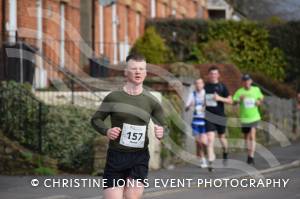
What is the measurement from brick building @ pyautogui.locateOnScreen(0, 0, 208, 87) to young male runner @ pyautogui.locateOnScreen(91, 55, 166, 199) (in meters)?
9.50

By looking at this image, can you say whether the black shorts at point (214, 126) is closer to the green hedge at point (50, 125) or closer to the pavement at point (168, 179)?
Answer: the pavement at point (168, 179)

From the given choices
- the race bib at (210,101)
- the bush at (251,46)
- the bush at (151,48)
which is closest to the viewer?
the race bib at (210,101)

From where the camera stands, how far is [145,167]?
9.17 meters

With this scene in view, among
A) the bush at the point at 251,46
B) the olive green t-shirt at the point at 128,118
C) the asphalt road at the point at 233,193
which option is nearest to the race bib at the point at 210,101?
the asphalt road at the point at 233,193

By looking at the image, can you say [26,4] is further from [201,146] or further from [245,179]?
[245,179]

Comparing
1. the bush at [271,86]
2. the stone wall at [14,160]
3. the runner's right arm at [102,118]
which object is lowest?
the bush at [271,86]

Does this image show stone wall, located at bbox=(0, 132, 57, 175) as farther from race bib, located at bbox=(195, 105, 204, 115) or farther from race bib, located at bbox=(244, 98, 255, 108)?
race bib, located at bbox=(244, 98, 255, 108)

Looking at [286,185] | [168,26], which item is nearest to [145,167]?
[286,185]

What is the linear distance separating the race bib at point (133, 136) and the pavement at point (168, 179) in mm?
4057

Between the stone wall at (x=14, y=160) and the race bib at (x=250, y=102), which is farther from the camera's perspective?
the race bib at (x=250, y=102)

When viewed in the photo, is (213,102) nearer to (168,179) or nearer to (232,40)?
(168,179)

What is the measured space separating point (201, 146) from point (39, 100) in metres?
3.33

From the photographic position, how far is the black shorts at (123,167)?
29.7 ft

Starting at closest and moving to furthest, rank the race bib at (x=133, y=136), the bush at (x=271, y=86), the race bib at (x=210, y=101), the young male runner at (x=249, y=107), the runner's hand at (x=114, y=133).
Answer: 1. the runner's hand at (x=114, y=133)
2. the race bib at (x=133, y=136)
3. the race bib at (x=210, y=101)
4. the young male runner at (x=249, y=107)
5. the bush at (x=271, y=86)
